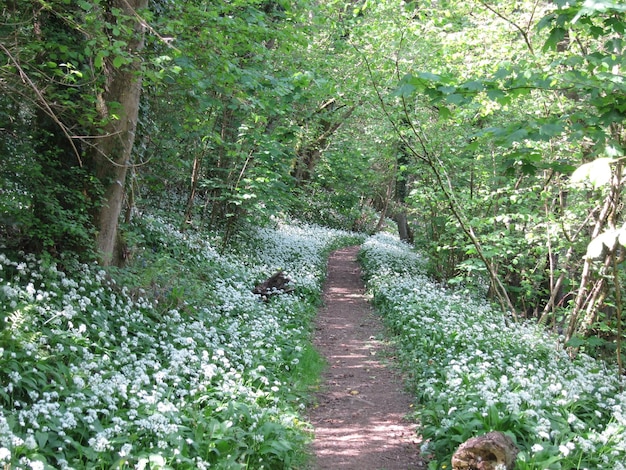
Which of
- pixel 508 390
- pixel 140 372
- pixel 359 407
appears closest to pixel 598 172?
pixel 508 390

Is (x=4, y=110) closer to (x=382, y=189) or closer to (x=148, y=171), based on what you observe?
(x=148, y=171)

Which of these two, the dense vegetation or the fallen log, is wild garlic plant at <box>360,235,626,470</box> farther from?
the fallen log

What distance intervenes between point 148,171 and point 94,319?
485 centimetres

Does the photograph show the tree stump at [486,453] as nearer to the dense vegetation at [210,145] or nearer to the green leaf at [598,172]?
the dense vegetation at [210,145]

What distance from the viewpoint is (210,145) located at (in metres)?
13.3

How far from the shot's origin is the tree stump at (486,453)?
472 cm

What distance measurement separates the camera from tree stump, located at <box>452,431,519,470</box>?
4723 millimetres

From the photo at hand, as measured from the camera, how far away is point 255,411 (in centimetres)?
566

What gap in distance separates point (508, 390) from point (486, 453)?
159cm

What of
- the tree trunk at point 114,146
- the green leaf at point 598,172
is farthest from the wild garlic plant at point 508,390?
the tree trunk at point 114,146

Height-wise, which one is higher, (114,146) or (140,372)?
(114,146)

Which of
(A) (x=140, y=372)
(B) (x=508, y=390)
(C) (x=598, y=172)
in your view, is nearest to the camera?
(C) (x=598, y=172)

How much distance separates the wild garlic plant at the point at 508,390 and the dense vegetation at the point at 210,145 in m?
0.15

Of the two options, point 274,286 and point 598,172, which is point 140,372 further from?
point 274,286
